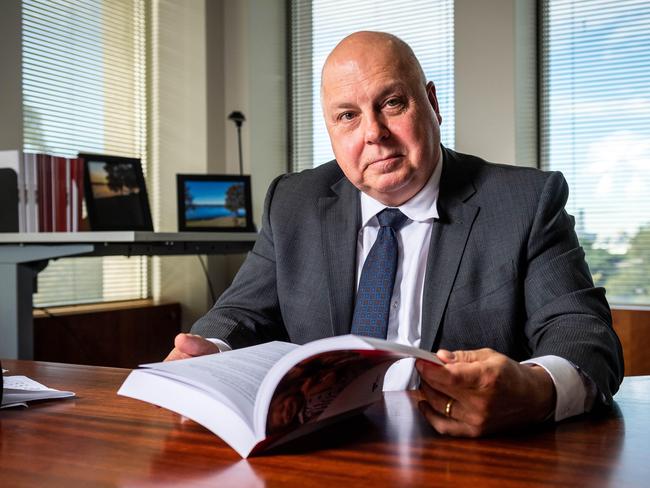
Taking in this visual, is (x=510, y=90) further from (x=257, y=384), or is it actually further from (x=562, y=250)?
(x=257, y=384)

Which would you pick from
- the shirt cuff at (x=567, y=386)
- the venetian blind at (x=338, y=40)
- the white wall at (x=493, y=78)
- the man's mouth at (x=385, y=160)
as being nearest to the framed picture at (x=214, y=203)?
the venetian blind at (x=338, y=40)

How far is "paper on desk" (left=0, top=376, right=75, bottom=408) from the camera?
1059 mm

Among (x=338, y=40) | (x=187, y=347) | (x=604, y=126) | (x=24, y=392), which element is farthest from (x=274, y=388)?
(x=338, y=40)

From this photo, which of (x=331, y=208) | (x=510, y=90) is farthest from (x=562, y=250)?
(x=510, y=90)

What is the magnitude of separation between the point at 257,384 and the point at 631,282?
3.15 m

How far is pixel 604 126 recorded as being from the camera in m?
3.67

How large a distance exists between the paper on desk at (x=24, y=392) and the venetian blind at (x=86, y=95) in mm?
2507

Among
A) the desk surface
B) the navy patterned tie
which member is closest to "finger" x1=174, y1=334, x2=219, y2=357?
the navy patterned tie

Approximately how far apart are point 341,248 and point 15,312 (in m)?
1.44

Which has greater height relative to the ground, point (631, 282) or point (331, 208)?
point (331, 208)

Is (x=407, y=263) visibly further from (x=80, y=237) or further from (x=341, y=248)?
(x=80, y=237)

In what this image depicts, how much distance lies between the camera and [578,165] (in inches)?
147

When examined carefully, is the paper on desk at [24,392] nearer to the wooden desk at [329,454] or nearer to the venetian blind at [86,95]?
the wooden desk at [329,454]

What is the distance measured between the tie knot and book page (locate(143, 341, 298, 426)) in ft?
1.95
